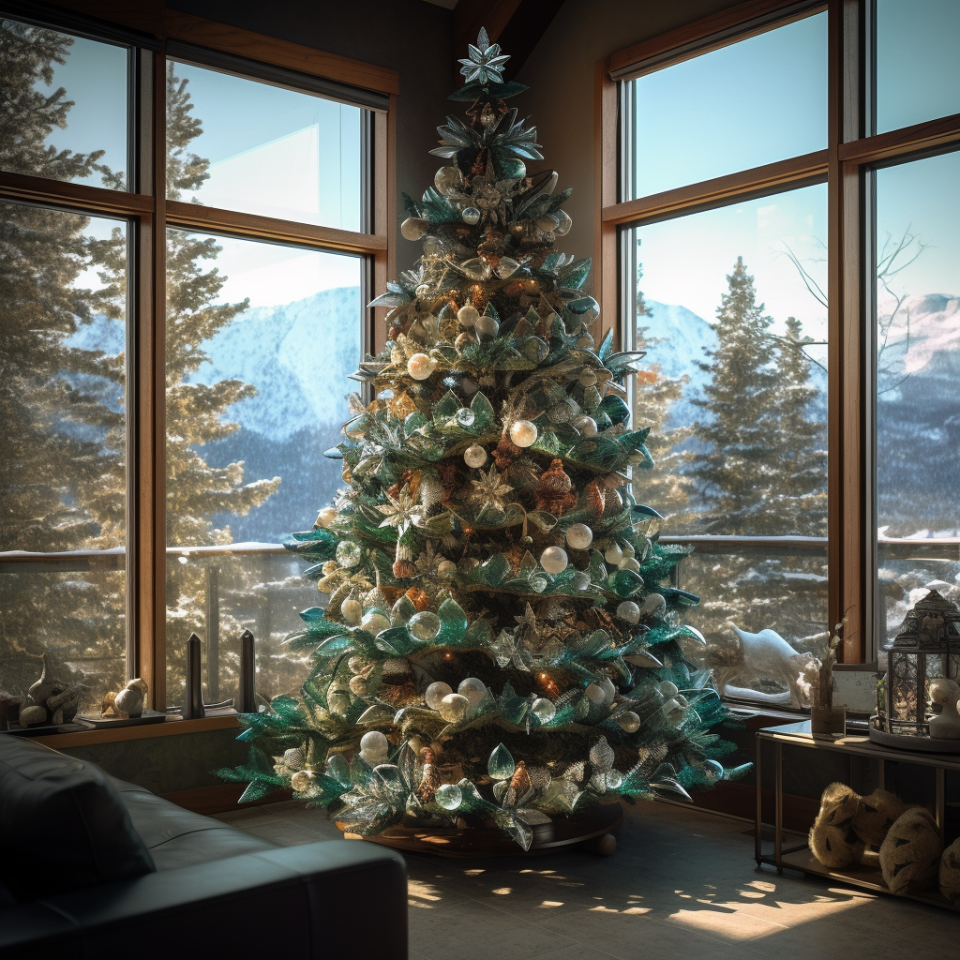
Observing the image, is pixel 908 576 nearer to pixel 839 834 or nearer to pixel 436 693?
pixel 839 834

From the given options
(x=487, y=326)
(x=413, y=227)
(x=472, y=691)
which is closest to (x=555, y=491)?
(x=487, y=326)

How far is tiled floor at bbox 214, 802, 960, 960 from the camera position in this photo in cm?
280

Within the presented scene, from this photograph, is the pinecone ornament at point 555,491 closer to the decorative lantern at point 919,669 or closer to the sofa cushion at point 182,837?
the decorative lantern at point 919,669

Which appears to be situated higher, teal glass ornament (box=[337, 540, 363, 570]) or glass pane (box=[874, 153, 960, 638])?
glass pane (box=[874, 153, 960, 638])

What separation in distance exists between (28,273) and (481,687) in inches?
93.1

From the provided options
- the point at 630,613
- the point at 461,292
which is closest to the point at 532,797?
the point at 630,613

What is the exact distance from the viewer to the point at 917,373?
12.3 feet

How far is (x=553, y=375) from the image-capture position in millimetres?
3609

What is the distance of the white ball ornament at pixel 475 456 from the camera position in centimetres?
347

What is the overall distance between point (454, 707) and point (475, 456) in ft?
2.69

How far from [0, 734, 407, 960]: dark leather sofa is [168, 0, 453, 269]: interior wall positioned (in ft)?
11.9

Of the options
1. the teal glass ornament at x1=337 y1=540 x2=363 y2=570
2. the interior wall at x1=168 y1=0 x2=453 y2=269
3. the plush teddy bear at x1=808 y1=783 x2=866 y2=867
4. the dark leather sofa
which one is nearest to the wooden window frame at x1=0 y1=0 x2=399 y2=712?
the interior wall at x1=168 y1=0 x2=453 y2=269

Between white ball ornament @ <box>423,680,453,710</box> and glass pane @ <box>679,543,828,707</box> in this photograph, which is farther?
glass pane @ <box>679,543,828,707</box>

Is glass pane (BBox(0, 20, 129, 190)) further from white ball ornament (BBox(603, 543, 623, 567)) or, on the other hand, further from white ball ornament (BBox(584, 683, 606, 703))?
white ball ornament (BBox(584, 683, 606, 703))
